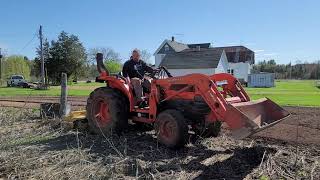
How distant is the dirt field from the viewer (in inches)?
263

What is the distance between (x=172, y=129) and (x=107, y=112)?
2473 mm

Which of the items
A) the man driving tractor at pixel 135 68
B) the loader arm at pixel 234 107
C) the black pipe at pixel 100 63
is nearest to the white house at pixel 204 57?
the black pipe at pixel 100 63

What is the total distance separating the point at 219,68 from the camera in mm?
57594

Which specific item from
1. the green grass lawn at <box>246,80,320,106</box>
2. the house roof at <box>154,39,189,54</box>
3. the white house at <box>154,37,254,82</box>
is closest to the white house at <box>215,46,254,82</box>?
the white house at <box>154,37,254,82</box>

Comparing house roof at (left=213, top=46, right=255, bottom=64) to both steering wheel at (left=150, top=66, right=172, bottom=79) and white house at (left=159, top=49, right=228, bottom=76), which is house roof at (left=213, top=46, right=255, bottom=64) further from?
steering wheel at (left=150, top=66, right=172, bottom=79)

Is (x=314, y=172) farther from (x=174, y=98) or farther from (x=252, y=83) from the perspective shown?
(x=252, y=83)

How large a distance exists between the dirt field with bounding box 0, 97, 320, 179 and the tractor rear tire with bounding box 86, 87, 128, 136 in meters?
0.25

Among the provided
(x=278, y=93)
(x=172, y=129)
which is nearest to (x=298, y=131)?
(x=172, y=129)

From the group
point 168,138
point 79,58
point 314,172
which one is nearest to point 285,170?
point 314,172

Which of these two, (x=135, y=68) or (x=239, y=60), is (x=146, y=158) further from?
(x=239, y=60)

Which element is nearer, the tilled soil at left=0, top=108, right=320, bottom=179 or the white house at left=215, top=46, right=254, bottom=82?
the tilled soil at left=0, top=108, right=320, bottom=179

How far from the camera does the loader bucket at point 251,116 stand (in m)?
7.15

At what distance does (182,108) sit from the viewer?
8.63m

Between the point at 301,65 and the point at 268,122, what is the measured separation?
333ft
